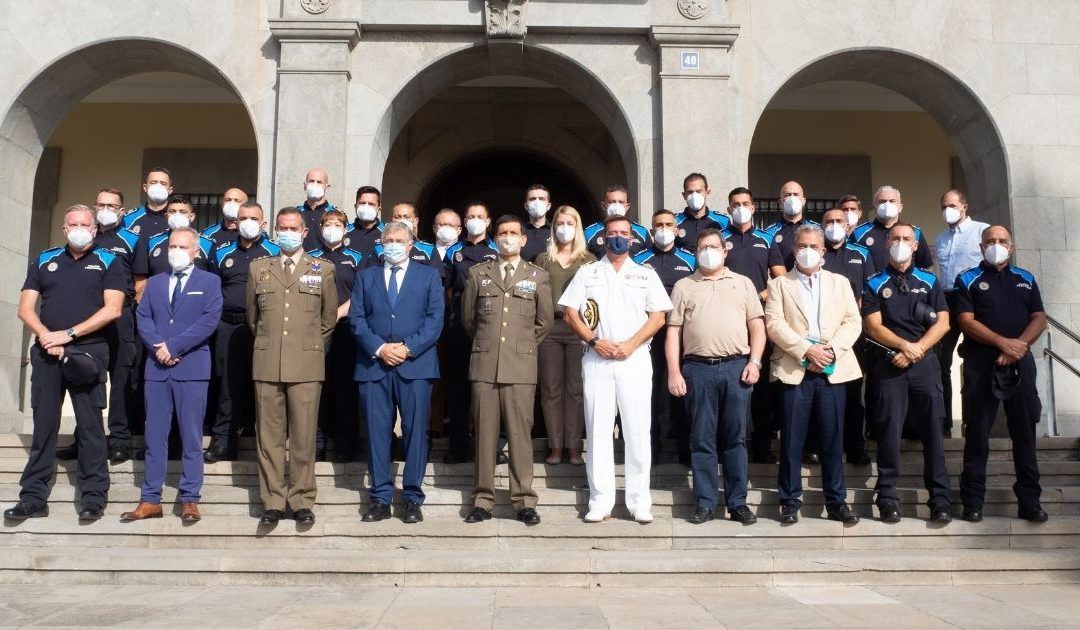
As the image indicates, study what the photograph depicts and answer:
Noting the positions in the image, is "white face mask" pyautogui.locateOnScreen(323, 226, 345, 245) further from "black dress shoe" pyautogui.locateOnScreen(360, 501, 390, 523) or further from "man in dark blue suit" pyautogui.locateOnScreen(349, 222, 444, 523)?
"black dress shoe" pyautogui.locateOnScreen(360, 501, 390, 523)

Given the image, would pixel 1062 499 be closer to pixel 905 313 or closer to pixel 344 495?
pixel 905 313

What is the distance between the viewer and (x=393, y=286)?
6.62 meters

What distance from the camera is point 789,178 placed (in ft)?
42.6

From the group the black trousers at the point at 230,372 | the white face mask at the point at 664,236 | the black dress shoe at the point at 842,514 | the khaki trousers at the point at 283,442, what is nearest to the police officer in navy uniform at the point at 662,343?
the white face mask at the point at 664,236

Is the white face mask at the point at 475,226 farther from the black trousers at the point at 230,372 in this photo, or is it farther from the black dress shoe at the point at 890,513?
the black dress shoe at the point at 890,513

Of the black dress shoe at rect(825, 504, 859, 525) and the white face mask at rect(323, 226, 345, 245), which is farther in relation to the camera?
the white face mask at rect(323, 226, 345, 245)

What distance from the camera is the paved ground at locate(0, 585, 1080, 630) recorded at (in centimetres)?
442

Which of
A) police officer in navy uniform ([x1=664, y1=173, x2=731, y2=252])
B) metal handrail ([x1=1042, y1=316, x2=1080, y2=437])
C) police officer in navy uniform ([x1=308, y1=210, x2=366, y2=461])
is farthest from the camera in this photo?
metal handrail ([x1=1042, y1=316, x2=1080, y2=437])

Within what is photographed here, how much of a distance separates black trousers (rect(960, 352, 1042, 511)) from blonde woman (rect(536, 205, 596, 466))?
103 inches

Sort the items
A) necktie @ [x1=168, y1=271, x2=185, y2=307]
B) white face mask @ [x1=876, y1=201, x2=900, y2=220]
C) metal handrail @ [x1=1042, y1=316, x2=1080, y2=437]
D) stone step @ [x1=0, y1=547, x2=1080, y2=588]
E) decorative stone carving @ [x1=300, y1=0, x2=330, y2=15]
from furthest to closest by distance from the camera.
Answer: decorative stone carving @ [x1=300, y1=0, x2=330, y2=15]
metal handrail @ [x1=1042, y1=316, x2=1080, y2=437]
white face mask @ [x1=876, y1=201, x2=900, y2=220]
necktie @ [x1=168, y1=271, x2=185, y2=307]
stone step @ [x1=0, y1=547, x2=1080, y2=588]

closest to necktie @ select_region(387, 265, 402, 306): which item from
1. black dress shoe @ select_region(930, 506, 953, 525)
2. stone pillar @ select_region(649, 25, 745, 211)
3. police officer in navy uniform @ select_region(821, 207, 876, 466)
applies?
police officer in navy uniform @ select_region(821, 207, 876, 466)

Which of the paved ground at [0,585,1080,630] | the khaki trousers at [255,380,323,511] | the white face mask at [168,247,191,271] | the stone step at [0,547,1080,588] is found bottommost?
the paved ground at [0,585,1080,630]

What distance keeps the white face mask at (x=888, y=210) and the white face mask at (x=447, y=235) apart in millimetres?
3395

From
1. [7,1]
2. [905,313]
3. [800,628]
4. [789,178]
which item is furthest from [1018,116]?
[7,1]
